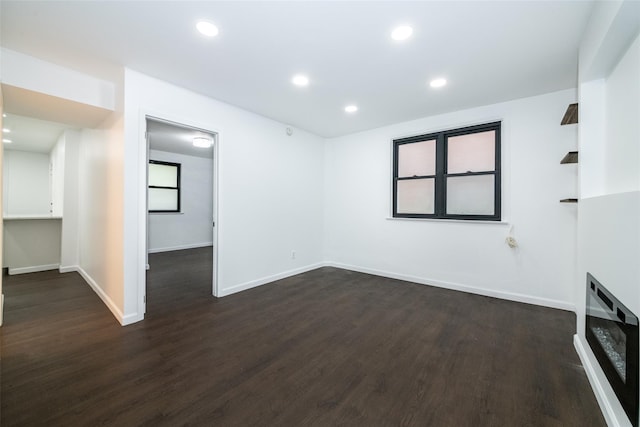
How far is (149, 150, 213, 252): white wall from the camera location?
684 cm

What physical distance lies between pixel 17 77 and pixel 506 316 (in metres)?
5.54

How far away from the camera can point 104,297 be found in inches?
127

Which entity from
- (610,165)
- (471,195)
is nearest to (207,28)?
(610,165)

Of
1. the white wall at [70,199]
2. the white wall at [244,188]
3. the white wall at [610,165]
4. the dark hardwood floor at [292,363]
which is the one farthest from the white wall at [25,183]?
the white wall at [610,165]

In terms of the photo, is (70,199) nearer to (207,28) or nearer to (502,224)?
(207,28)

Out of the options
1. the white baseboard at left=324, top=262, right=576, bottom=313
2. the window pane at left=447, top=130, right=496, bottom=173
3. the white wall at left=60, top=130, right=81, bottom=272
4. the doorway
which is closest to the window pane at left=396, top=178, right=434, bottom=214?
the window pane at left=447, top=130, right=496, bottom=173

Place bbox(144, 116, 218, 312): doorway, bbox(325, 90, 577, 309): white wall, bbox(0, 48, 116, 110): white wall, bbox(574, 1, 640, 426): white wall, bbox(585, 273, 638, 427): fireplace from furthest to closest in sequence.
Result: bbox(144, 116, 218, 312): doorway → bbox(325, 90, 577, 309): white wall → bbox(0, 48, 116, 110): white wall → bbox(574, 1, 640, 426): white wall → bbox(585, 273, 638, 427): fireplace

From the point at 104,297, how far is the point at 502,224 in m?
5.27

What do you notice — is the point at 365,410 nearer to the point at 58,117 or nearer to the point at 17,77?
the point at 17,77

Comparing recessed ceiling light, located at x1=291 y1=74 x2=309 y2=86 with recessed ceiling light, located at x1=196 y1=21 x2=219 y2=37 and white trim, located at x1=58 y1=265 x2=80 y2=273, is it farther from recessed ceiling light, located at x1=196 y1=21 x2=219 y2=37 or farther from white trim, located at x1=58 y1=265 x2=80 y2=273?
white trim, located at x1=58 y1=265 x2=80 y2=273

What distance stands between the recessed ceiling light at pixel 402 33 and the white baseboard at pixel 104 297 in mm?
3671

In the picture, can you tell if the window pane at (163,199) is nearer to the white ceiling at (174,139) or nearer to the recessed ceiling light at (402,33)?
the white ceiling at (174,139)

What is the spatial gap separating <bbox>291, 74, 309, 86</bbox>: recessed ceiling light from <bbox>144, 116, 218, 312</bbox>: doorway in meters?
2.80

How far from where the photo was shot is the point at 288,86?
2.95 metres
